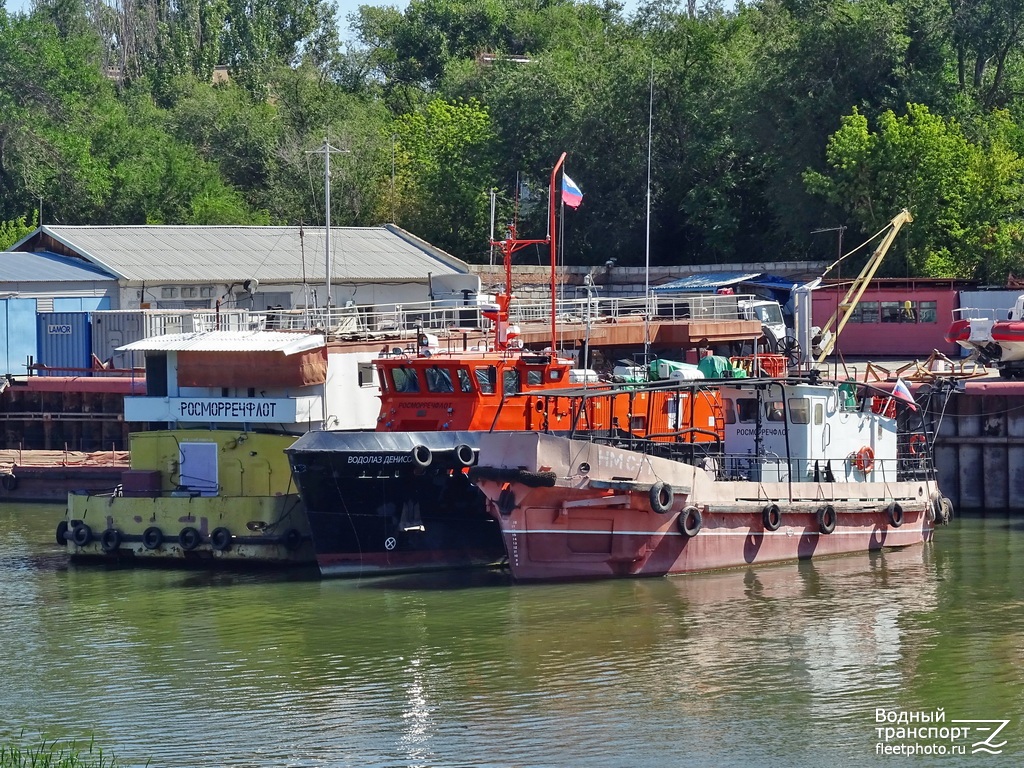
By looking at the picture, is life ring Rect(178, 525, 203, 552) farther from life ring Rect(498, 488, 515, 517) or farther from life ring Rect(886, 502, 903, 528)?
life ring Rect(886, 502, 903, 528)

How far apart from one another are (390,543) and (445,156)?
43.2 meters

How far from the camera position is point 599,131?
212 ft

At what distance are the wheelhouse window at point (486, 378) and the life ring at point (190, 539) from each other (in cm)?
620

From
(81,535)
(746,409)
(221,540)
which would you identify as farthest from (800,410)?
(81,535)

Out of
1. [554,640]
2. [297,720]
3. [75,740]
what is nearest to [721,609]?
[554,640]

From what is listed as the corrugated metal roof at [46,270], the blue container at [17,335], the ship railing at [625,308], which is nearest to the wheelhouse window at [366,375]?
the ship railing at [625,308]

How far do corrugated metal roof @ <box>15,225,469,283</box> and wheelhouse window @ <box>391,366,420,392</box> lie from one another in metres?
20.6

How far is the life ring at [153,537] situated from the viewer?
30.7 m

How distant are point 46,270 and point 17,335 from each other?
4.91 m

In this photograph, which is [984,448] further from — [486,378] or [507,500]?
[507,500]

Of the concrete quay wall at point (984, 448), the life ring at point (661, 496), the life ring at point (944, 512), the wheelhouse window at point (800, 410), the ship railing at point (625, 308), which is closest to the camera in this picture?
the life ring at point (661, 496)

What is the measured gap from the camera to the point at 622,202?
64.1 meters

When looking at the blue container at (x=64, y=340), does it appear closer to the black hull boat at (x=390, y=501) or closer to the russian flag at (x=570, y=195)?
the black hull boat at (x=390, y=501)

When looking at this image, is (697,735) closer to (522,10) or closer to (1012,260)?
(1012,260)
